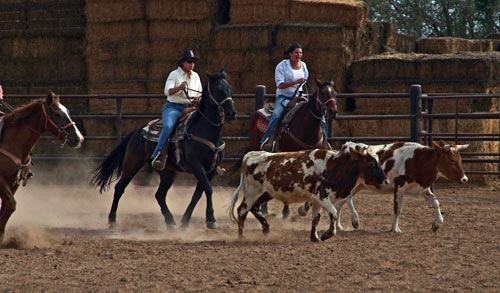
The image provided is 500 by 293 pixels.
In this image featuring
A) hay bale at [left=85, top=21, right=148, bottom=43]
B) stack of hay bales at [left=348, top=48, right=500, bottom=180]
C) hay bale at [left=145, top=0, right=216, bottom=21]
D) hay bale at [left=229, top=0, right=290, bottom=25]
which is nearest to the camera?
stack of hay bales at [left=348, top=48, right=500, bottom=180]

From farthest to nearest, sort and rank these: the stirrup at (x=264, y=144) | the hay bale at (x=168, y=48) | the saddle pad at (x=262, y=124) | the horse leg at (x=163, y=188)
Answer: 1. the hay bale at (x=168, y=48)
2. the saddle pad at (x=262, y=124)
3. the stirrup at (x=264, y=144)
4. the horse leg at (x=163, y=188)

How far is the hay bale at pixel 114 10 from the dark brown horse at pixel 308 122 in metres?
6.24

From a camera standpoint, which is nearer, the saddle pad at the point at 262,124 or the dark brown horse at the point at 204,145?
the dark brown horse at the point at 204,145

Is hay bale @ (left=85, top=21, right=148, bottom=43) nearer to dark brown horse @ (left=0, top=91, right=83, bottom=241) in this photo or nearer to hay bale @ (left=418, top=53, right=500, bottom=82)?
hay bale @ (left=418, top=53, right=500, bottom=82)

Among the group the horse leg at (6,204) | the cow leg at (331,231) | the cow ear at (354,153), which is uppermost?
the cow ear at (354,153)

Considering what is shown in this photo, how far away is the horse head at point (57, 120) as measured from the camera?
31.1 feet

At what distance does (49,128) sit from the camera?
9.50 metres

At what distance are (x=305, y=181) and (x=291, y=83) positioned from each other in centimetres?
261

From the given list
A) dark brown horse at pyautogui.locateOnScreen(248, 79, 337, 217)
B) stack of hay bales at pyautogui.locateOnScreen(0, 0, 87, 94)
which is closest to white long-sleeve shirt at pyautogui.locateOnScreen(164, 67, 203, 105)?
dark brown horse at pyautogui.locateOnScreen(248, 79, 337, 217)

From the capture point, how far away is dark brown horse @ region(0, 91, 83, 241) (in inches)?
361

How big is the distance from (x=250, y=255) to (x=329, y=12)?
915 centimetres

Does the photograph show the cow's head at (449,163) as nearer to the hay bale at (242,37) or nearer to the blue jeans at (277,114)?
the blue jeans at (277,114)

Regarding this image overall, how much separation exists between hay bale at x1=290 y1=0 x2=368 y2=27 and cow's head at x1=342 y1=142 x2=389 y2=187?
749 cm

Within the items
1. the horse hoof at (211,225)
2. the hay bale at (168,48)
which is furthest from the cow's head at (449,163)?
the hay bale at (168,48)
